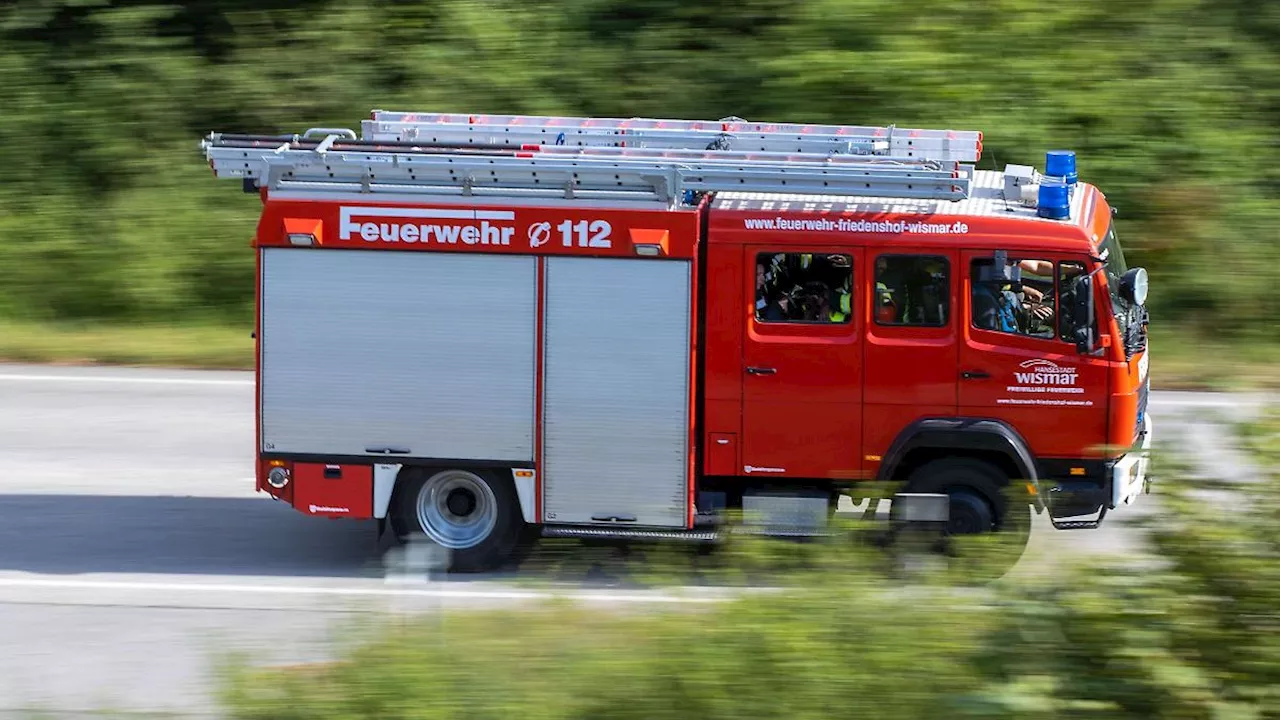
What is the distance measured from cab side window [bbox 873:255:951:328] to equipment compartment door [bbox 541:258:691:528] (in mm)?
1198

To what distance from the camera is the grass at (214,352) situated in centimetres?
1569

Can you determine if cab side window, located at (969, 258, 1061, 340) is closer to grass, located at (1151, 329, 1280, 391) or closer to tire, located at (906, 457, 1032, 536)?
tire, located at (906, 457, 1032, 536)

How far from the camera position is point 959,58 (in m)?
18.8

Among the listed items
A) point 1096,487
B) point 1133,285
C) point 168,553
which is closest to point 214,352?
point 168,553

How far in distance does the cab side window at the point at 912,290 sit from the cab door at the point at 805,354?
0.17m

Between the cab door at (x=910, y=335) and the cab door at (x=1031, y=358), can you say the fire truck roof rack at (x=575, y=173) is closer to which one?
the cab door at (x=910, y=335)

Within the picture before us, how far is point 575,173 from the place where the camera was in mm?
9695

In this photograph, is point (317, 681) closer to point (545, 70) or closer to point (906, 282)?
point (906, 282)

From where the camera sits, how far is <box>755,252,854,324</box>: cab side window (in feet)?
32.0

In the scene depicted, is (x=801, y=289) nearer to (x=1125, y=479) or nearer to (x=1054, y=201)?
(x=1054, y=201)

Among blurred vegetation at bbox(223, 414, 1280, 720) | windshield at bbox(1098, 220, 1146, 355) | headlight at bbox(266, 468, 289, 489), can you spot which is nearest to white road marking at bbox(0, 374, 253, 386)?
headlight at bbox(266, 468, 289, 489)

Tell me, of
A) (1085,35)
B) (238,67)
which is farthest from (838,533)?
(238,67)

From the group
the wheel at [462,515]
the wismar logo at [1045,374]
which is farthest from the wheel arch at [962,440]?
the wheel at [462,515]

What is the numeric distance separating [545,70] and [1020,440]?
38.2 feet
